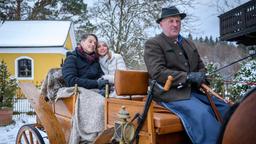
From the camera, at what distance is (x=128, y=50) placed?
63.8ft

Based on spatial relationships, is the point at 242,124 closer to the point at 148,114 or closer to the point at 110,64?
the point at 148,114

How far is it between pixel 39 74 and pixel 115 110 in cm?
1914

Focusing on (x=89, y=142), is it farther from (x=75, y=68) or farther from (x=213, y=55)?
(x=213, y=55)

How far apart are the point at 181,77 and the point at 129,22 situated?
16136 millimetres

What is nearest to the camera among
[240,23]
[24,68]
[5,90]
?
[5,90]

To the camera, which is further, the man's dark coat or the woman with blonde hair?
the woman with blonde hair

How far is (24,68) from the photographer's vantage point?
22.0 meters

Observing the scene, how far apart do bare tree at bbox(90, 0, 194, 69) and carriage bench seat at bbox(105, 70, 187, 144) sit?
14.9 meters

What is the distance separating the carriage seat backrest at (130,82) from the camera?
326cm

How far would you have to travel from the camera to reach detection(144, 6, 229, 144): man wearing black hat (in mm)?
2900

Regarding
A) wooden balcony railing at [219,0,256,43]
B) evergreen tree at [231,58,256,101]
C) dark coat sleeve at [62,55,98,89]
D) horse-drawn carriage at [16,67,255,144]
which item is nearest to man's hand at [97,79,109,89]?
dark coat sleeve at [62,55,98,89]

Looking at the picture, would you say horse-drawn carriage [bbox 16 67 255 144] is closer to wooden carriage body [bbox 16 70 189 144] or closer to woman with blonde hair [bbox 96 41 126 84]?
wooden carriage body [bbox 16 70 189 144]

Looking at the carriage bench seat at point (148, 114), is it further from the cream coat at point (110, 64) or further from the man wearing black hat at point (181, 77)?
the cream coat at point (110, 64)

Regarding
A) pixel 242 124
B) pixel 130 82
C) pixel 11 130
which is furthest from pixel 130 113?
pixel 11 130
